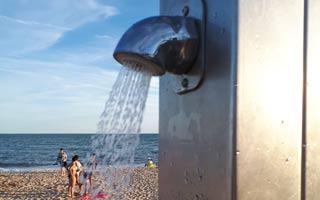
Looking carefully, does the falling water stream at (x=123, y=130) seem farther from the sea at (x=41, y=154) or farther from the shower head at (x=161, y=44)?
the sea at (x=41, y=154)

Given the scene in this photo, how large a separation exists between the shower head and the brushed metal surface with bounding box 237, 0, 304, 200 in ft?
0.42

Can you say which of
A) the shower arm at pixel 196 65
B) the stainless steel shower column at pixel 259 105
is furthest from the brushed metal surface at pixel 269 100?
the shower arm at pixel 196 65

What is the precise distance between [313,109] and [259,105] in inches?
5.6

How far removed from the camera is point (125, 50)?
884 millimetres

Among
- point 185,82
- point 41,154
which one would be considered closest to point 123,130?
point 185,82

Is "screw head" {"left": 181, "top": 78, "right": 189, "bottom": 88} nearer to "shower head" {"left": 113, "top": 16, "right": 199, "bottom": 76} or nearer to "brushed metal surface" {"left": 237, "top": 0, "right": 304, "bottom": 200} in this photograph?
"shower head" {"left": 113, "top": 16, "right": 199, "bottom": 76}

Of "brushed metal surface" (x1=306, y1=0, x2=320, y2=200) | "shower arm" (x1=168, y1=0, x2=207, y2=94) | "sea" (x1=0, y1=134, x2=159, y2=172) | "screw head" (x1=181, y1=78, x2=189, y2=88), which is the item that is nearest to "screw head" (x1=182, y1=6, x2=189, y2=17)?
"shower arm" (x1=168, y1=0, x2=207, y2=94)

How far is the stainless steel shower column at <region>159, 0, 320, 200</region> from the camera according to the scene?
0.84 metres

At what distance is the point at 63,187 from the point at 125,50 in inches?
764

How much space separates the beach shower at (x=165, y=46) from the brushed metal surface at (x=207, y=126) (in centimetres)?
3

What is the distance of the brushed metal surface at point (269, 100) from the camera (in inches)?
33.1

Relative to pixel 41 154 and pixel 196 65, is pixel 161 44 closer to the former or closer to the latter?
pixel 196 65

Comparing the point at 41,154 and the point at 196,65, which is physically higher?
the point at 196,65

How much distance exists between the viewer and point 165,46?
2.94ft
